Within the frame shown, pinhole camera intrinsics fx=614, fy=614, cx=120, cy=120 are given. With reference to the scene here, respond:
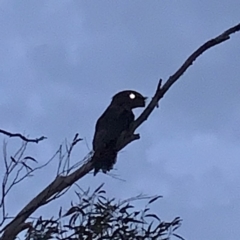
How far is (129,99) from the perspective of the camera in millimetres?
5180

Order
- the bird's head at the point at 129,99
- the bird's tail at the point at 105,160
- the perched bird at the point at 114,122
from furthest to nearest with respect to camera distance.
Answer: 1. the bird's head at the point at 129,99
2. the perched bird at the point at 114,122
3. the bird's tail at the point at 105,160

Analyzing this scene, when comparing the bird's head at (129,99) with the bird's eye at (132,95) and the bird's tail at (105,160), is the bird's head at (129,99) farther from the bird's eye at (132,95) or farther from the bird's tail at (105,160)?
the bird's tail at (105,160)

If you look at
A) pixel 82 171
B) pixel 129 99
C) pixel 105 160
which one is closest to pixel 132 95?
pixel 129 99

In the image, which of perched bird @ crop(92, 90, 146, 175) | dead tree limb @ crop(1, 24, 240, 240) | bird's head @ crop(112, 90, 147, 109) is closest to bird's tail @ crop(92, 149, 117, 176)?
perched bird @ crop(92, 90, 146, 175)

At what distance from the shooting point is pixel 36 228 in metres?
2.95

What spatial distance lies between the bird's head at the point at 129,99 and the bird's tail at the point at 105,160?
886mm

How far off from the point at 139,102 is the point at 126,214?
1783mm

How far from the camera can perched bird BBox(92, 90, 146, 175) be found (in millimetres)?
4383

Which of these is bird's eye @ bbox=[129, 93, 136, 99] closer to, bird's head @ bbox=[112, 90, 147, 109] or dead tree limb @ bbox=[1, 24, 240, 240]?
bird's head @ bbox=[112, 90, 147, 109]

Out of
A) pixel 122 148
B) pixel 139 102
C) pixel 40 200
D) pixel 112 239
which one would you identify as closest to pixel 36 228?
pixel 40 200

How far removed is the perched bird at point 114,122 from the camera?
14.4 feet

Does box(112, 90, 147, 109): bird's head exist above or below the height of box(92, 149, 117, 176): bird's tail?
above

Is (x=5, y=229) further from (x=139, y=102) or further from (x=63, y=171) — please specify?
(x=139, y=102)

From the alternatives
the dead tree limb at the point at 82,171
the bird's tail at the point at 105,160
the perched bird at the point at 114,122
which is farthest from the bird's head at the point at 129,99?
the dead tree limb at the point at 82,171
